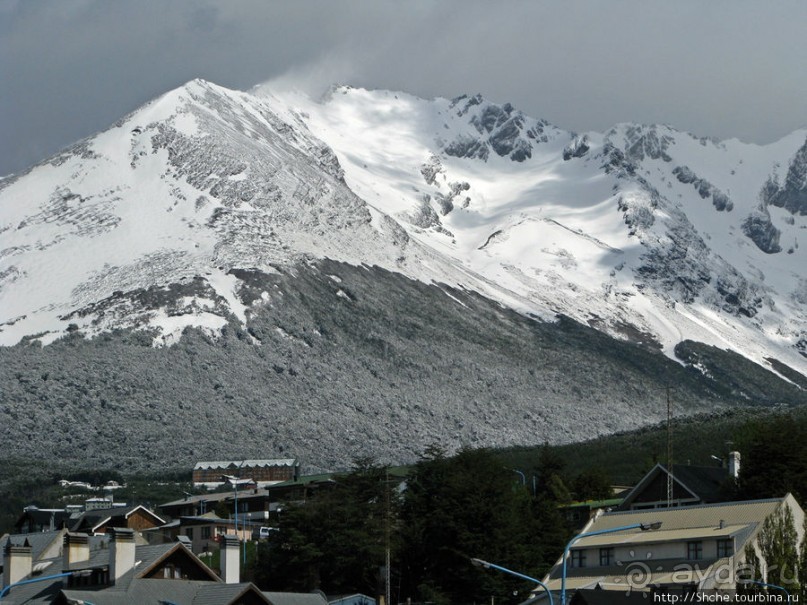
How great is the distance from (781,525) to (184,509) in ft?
345

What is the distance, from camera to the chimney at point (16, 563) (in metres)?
72.9

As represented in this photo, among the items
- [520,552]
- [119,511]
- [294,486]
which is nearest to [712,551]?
[520,552]

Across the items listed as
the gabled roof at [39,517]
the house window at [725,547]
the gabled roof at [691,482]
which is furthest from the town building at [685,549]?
the gabled roof at [39,517]

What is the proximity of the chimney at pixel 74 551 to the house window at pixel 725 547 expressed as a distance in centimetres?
2912

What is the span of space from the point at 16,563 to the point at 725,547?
108 feet

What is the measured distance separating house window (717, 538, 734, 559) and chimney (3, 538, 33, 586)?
106ft

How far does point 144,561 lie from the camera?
7044 centimetres

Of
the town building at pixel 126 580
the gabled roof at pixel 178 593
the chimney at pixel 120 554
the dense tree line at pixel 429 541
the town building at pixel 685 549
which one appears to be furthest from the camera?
the dense tree line at pixel 429 541

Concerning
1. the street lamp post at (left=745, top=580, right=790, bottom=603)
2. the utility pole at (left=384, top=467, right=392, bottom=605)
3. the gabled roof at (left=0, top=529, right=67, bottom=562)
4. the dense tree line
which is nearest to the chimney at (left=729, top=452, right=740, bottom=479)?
the dense tree line

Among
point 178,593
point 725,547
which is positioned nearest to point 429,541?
point 725,547

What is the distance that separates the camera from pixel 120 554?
2697 inches

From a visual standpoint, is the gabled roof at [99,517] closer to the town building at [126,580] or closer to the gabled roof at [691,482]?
the town building at [126,580]

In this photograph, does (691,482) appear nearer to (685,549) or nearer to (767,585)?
(685,549)

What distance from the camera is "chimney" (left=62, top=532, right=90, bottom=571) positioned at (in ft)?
233
